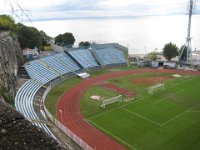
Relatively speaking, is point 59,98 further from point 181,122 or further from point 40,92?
point 181,122

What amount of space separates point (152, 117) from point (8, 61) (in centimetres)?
2299

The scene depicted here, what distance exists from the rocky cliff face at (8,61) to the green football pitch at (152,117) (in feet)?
33.2

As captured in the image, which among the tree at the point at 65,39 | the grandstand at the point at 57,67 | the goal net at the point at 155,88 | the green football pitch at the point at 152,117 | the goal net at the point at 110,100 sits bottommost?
the green football pitch at the point at 152,117

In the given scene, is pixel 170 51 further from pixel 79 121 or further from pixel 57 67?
pixel 79 121

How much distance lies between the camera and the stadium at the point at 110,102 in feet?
90.7

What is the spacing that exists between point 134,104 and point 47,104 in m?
11.7

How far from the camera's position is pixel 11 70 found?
4166cm

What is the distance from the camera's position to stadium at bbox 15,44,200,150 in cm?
2765

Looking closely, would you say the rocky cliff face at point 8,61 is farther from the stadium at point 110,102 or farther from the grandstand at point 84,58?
the grandstand at point 84,58

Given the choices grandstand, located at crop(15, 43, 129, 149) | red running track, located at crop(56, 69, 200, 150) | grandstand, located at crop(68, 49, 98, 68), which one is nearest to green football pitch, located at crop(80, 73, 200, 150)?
red running track, located at crop(56, 69, 200, 150)

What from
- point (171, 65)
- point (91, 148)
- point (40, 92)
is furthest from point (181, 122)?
point (171, 65)

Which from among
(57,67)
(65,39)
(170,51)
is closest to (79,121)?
(57,67)

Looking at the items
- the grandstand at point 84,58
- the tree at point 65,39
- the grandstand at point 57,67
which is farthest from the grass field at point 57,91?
the tree at point 65,39

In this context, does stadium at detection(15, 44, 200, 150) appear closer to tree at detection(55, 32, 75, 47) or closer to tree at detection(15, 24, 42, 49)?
tree at detection(15, 24, 42, 49)
